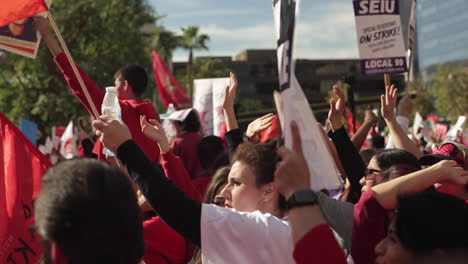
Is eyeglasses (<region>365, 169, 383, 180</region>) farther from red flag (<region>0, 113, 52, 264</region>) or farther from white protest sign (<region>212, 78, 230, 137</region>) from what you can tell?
white protest sign (<region>212, 78, 230, 137</region>)

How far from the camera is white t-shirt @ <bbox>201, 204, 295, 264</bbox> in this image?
270 cm

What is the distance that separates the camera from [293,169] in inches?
82.4

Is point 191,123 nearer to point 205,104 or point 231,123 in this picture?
point 205,104

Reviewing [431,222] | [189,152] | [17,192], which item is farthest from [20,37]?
[431,222]

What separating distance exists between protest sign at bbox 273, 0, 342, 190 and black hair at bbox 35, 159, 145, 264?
49 cm

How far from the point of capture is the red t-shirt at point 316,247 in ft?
6.73

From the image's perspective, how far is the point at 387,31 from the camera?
6371 mm

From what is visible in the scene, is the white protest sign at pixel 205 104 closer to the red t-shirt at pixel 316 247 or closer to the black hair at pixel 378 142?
the black hair at pixel 378 142

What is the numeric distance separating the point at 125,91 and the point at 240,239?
332 cm

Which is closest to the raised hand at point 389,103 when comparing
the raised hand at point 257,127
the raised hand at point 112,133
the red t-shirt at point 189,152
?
the raised hand at point 257,127

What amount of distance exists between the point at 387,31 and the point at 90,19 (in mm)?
25052

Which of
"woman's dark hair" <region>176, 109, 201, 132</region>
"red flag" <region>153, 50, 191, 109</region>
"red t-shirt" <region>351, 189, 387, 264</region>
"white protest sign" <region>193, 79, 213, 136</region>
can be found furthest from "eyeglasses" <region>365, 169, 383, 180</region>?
"red flag" <region>153, 50, 191, 109</region>

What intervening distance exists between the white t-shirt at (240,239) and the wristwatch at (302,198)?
0.65 metres

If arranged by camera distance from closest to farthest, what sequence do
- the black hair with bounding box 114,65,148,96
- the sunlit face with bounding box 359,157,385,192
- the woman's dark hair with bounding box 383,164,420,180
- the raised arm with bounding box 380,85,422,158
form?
the woman's dark hair with bounding box 383,164,420,180 → the sunlit face with bounding box 359,157,385,192 → the raised arm with bounding box 380,85,422,158 → the black hair with bounding box 114,65,148,96
